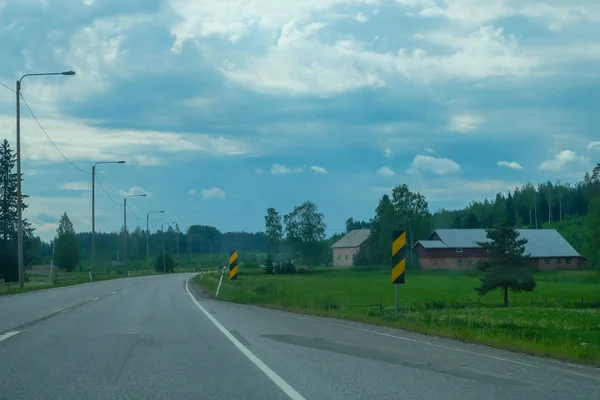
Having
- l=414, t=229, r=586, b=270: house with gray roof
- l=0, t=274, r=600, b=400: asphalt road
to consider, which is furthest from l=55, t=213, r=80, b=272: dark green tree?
l=0, t=274, r=600, b=400: asphalt road

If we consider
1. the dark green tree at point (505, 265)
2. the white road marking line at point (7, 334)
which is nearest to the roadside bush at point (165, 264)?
the dark green tree at point (505, 265)

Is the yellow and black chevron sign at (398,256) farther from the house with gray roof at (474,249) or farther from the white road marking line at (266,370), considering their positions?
the house with gray roof at (474,249)

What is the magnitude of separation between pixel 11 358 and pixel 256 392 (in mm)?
5604

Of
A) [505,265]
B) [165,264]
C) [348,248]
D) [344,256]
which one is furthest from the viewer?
[344,256]

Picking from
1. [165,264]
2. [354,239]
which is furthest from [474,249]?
[165,264]

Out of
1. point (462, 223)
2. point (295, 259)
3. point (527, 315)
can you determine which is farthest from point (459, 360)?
point (295, 259)

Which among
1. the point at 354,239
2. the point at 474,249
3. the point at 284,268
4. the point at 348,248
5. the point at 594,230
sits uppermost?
the point at 594,230

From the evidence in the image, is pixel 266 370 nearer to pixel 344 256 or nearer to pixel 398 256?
pixel 398 256

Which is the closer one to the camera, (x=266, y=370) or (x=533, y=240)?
(x=266, y=370)

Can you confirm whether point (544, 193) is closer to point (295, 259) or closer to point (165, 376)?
point (295, 259)

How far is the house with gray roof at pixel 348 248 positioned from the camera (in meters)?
128

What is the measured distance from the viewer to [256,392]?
10383 millimetres

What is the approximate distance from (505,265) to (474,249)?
813 inches

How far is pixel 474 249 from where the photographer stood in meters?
76.3
